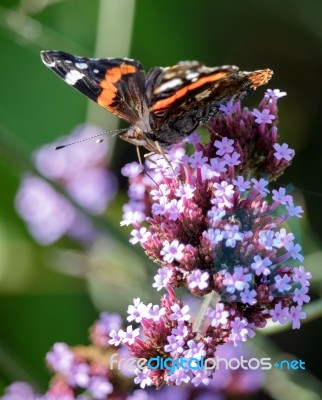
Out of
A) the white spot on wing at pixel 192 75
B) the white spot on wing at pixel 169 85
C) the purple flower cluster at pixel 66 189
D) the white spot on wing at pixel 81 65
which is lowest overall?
the white spot on wing at pixel 169 85

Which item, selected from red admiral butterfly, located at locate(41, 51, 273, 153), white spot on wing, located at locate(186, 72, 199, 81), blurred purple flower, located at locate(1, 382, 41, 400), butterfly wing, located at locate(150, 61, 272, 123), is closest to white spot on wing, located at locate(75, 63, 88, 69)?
red admiral butterfly, located at locate(41, 51, 273, 153)

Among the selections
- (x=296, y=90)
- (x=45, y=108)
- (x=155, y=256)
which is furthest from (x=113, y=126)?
(x=155, y=256)

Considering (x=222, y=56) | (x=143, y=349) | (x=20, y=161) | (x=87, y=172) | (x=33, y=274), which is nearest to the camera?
(x=143, y=349)

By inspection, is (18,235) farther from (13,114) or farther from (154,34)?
(154,34)

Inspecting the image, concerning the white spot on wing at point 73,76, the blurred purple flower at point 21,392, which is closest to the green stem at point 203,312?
the white spot on wing at point 73,76

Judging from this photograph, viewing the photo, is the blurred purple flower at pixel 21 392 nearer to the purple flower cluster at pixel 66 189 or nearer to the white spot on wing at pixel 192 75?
the purple flower cluster at pixel 66 189

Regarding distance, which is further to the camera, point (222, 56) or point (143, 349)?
point (222, 56)

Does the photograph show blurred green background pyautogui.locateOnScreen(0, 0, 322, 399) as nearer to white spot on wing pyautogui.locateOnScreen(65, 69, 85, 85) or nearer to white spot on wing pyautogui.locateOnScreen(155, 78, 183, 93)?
white spot on wing pyautogui.locateOnScreen(65, 69, 85, 85)
